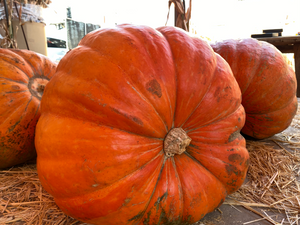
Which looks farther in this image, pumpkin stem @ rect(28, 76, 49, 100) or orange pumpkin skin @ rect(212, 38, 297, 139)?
orange pumpkin skin @ rect(212, 38, 297, 139)

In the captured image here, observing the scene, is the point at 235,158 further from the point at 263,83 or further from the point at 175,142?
the point at 263,83

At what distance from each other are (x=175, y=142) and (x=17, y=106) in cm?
123

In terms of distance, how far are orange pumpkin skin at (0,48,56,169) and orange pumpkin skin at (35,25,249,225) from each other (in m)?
0.57

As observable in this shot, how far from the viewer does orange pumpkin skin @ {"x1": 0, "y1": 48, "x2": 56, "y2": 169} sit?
156 centimetres

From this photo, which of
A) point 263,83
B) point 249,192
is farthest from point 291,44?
point 249,192

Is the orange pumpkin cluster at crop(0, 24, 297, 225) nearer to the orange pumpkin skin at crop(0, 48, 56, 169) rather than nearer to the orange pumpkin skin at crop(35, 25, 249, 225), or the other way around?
the orange pumpkin skin at crop(35, 25, 249, 225)

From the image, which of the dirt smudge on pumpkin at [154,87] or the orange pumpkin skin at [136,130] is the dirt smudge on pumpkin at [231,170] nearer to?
the orange pumpkin skin at [136,130]

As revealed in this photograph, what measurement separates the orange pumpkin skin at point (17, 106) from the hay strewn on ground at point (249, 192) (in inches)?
7.1

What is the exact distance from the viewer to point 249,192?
1.47m

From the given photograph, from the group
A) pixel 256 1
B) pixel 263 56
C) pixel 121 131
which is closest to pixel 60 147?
pixel 121 131

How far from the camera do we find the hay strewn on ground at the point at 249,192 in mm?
1226

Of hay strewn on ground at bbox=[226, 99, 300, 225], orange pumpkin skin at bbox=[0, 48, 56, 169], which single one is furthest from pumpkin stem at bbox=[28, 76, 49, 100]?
hay strewn on ground at bbox=[226, 99, 300, 225]

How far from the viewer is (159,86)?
1.01 metres

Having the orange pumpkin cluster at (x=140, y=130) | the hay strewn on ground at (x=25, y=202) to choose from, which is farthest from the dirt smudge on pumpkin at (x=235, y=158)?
the hay strewn on ground at (x=25, y=202)
